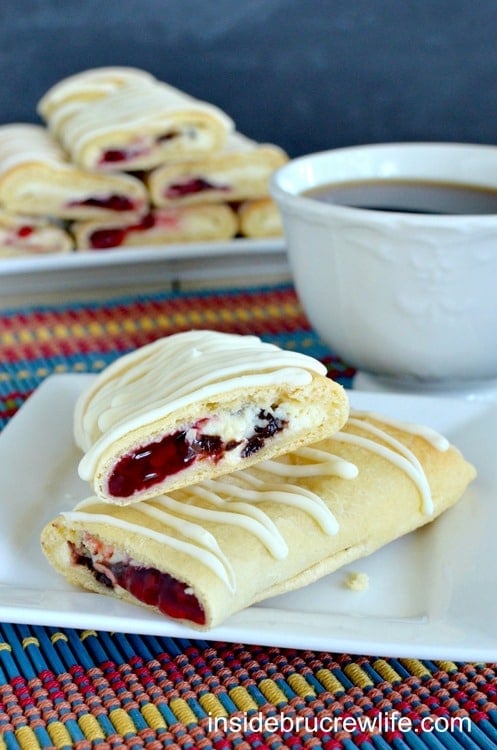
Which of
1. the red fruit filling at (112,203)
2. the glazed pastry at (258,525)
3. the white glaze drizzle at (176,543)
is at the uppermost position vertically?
the white glaze drizzle at (176,543)

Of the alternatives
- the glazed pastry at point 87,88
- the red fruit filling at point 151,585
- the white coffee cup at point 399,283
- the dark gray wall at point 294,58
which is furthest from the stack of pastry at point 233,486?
the dark gray wall at point 294,58

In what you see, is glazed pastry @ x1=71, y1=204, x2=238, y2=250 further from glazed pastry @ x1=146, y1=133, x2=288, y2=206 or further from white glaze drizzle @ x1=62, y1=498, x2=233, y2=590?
white glaze drizzle @ x1=62, y1=498, x2=233, y2=590

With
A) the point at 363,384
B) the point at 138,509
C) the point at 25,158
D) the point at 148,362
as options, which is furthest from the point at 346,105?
the point at 138,509

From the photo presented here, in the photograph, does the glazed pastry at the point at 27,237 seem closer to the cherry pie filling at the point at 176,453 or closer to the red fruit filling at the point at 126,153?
the red fruit filling at the point at 126,153

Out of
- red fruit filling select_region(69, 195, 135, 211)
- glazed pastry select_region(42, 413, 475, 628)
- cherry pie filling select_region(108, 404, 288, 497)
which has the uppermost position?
cherry pie filling select_region(108, 404, 288, 497)

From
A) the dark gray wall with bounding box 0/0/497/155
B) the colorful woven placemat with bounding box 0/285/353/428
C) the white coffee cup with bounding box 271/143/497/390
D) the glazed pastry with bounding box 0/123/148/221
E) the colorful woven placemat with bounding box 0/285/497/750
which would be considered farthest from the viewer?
the dark gray wall with bounding box 0/0/497/155

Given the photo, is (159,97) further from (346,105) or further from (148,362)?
(148,362)

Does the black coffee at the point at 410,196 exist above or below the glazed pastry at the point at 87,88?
above

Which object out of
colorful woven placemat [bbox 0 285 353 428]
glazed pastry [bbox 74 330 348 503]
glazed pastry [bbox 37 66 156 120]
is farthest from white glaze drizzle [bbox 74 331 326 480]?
glazed pastry [bbox 37 66 156 120]

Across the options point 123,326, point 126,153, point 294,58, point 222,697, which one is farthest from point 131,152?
point 222,697
